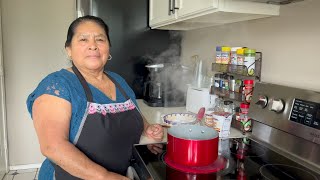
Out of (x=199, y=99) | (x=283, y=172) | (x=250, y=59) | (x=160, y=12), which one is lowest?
(x=283, y=172)

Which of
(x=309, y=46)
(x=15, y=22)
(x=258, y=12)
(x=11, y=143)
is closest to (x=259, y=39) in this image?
(x=258, y=12)

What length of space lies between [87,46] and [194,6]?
1.78ft

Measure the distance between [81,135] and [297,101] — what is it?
2.70 ft

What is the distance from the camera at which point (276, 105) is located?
1.09m

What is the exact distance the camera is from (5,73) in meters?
2.81

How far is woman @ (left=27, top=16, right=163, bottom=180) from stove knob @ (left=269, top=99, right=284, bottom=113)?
0.50 meters

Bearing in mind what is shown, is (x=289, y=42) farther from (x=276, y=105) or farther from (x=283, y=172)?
(x=283, y=172)

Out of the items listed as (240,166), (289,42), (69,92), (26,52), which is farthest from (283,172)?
(26,52)

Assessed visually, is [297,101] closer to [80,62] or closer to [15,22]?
[80,62]

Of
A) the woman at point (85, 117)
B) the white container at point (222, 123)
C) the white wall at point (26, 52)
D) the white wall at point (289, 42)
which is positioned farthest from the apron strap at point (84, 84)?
the white wall at point (26, 52)

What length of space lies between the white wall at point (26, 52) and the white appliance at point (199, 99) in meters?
1.72

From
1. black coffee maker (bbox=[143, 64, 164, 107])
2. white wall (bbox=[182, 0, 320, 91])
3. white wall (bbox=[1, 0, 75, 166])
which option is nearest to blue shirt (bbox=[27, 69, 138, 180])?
white wall (bbox=[182, 0, 320, 91])

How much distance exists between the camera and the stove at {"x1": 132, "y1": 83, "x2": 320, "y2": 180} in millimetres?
914

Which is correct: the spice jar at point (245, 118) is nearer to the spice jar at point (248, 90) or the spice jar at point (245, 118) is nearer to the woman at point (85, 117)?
the spice jar at point (248, 90)
